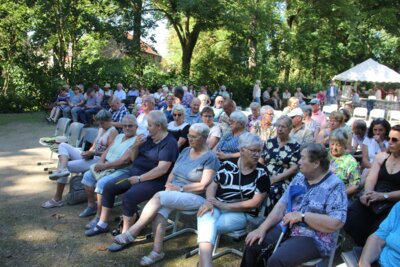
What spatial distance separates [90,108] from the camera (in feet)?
41.2

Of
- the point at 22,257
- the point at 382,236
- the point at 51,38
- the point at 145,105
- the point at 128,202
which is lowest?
→ the point at 22,257

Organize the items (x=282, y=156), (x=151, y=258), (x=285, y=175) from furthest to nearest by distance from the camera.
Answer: (x=282, y=156) → (x=285, y=175) → (x=151, y=258)

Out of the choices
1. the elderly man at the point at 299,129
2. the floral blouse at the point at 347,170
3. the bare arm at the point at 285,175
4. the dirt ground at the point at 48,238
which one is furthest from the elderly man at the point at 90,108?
the floral blouse at the point at 347,170

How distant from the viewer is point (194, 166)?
12.4 ft

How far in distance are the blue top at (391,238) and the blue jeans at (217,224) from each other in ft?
3.72

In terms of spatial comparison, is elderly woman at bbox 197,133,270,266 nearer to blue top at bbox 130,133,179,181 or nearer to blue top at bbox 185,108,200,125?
blue top at bbox 130,133,179,181

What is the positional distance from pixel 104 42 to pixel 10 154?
1279 cm

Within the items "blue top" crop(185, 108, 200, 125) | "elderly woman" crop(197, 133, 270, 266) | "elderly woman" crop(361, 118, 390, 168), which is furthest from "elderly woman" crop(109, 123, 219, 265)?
"blue top" crop(185, 108, 200, 125)

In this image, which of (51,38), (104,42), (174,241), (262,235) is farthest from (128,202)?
(104,42)

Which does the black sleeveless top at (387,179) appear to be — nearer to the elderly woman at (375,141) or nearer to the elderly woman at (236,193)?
the elderly woman at (236,193)

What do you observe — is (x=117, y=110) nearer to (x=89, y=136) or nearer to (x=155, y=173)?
(x=89, y=136)

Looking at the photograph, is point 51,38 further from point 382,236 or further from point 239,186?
point 382,236

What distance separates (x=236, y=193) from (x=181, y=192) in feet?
1.91

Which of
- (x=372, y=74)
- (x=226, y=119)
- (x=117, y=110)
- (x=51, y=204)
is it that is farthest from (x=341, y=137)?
(x=372, y=74)
